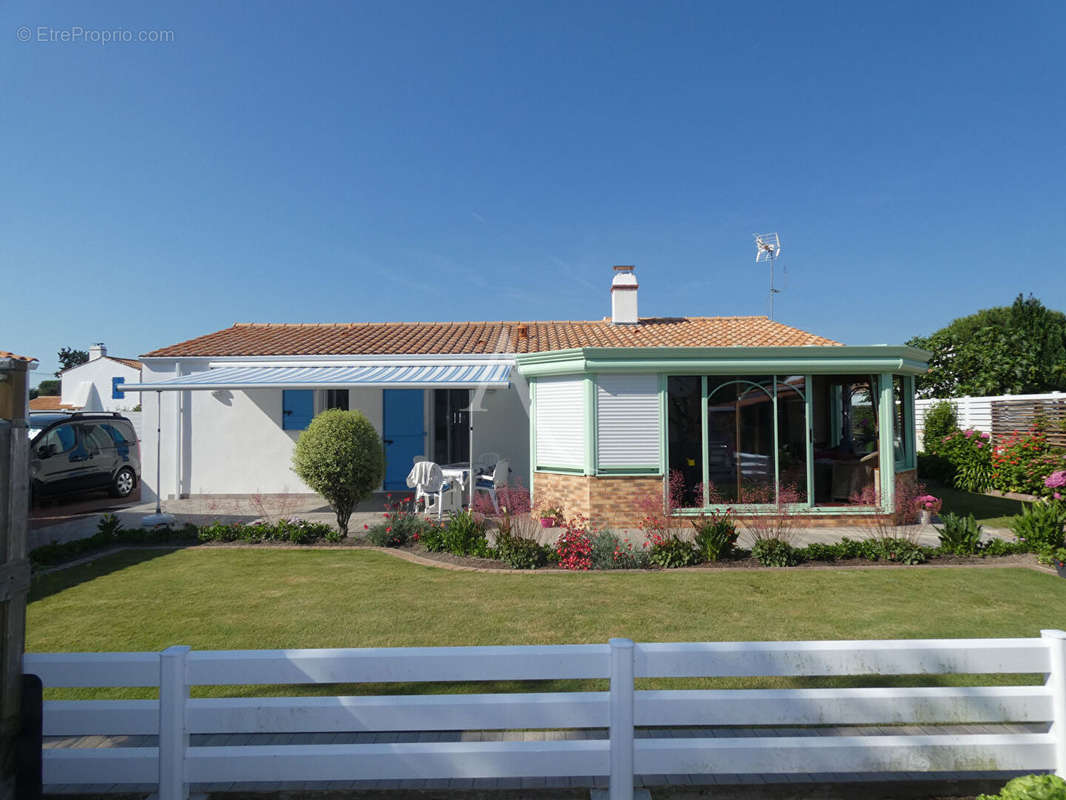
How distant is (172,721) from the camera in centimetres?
305

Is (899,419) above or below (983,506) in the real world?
above

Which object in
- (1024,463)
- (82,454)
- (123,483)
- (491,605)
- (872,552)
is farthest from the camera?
(123,483)

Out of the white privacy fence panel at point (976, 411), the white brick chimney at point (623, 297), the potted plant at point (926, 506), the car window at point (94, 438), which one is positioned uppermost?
the white brick chimney at point (623, 297)

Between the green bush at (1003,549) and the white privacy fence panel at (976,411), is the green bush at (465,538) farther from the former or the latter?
the white privacy fence panel at (976,411)

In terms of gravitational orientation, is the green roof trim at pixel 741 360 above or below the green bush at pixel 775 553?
above

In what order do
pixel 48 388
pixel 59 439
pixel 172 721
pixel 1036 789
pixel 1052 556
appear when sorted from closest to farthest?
1. pixel 1036 789
2. pixel 172 721
3. pixel 1052 556
4. pixel 59 439
5. pixel 48 388

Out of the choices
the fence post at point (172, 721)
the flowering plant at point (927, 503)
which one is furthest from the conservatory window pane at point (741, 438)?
the fence post at point (172, 721)

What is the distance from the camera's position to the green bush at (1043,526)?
9.28m

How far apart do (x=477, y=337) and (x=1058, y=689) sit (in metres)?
17.1

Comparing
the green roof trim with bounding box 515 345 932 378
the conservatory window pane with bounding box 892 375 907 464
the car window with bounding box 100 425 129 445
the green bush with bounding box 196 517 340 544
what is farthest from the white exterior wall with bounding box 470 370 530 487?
the car window with bounding box 100 425 129 445

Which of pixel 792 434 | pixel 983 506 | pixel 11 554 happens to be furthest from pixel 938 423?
pixel 11 554

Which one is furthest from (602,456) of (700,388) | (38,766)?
(38,766)

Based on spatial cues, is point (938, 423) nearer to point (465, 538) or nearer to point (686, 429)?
point (686, 429)

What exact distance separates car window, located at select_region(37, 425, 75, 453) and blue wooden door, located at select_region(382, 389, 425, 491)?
8.67m
